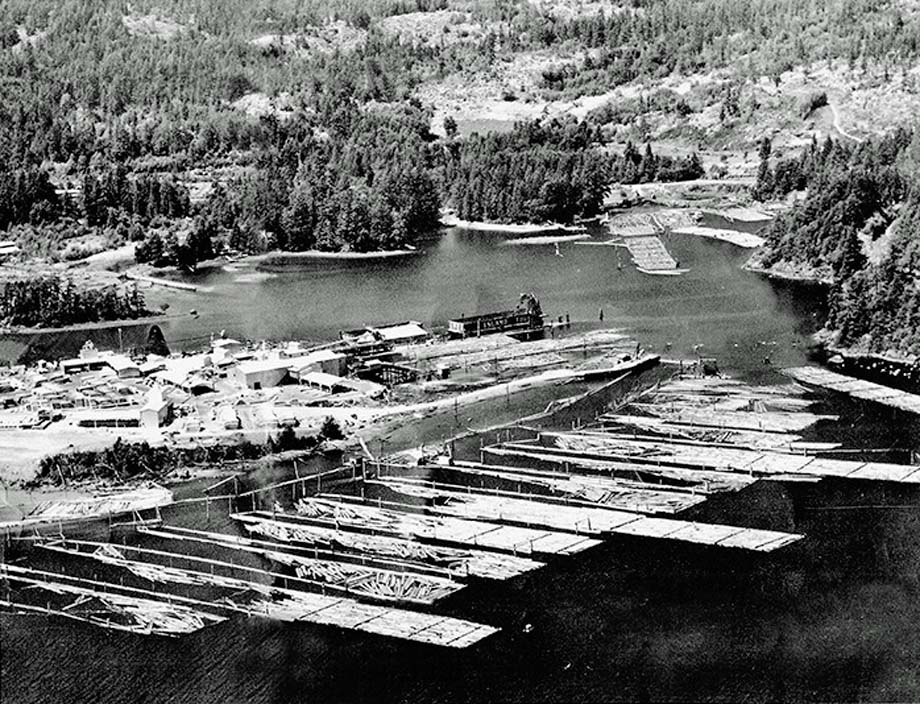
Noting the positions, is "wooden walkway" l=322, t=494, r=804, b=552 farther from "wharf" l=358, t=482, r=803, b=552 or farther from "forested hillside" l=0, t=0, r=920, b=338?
"forested hillside" l=0, t=0, r=920, b=338

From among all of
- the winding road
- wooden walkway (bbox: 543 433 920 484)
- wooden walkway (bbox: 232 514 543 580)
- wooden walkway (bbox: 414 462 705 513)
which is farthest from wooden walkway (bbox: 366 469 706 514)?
the winding road

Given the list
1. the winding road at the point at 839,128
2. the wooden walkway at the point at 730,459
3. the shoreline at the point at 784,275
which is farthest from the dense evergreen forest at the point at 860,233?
the wooden walkway at the point at 730,459

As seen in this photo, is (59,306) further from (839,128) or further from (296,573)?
(839,128)

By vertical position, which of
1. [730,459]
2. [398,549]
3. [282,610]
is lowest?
[282,610]

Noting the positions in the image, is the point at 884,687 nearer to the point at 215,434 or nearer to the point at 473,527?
the point at 473,527

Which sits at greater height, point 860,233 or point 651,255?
point 860,233

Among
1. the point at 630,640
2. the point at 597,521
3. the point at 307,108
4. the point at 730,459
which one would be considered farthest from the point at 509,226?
the point at 630,640

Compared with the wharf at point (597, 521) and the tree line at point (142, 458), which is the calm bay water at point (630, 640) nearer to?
the wharf at point (597, 521)
